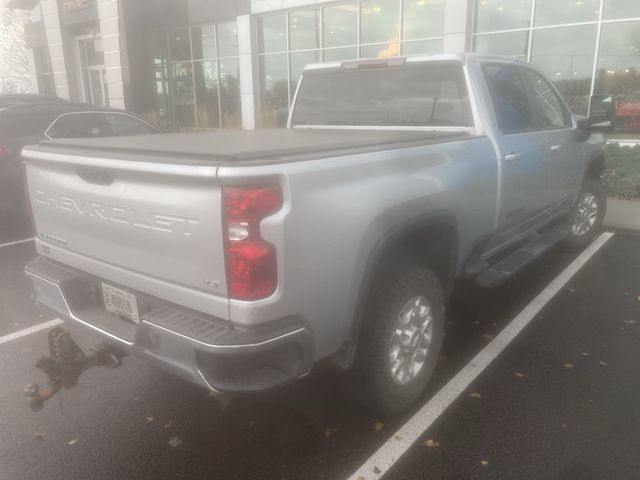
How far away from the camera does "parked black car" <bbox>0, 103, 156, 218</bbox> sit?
6469 millimetres

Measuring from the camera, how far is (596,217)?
6.20 m

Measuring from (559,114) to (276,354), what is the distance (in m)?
3.98

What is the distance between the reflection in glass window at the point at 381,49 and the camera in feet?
47.1

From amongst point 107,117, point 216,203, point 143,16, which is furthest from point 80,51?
point 216,203

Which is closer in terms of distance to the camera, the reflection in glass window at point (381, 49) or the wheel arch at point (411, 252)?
the wheel arch at point (411, 252)

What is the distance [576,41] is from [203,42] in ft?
42.4

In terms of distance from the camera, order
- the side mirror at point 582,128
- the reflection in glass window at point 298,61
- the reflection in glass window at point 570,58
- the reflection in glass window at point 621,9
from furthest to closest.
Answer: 1. the reflection in glass window at point 298,61
2. the reflection in glass window at point 570,58
3. the reflection in glass window at point 621,9
4. the side mirror at point 582,128

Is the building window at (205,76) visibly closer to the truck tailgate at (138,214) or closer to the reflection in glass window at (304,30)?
the reflection in glass window at (304,30)

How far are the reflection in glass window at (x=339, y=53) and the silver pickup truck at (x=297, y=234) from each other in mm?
12079

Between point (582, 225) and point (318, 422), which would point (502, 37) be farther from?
point (318, 422)

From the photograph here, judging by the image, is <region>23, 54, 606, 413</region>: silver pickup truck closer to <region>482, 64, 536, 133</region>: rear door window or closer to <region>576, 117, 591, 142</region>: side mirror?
<region>482, 64, 536, 133</region>: rear door window

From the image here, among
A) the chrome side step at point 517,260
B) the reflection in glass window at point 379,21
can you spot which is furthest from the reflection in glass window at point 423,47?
the chrome side step at point 517,260

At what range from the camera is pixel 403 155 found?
265 cm

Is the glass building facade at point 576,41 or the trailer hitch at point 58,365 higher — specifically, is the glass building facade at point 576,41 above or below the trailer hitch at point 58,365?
above
